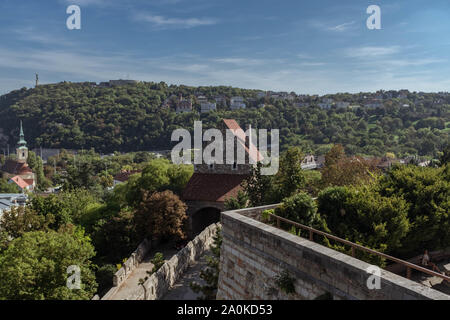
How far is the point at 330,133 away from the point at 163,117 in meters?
62.5

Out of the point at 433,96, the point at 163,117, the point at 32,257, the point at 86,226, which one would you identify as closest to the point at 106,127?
the point at 163,117

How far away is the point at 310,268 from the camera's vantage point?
6707 millimetres

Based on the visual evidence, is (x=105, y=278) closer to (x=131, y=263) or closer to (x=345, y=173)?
(x=131, y=263)

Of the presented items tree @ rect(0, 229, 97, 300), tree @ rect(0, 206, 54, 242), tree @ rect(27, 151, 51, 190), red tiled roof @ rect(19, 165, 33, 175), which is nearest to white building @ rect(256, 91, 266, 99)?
tree @ rect(27, 151, 51, 190)

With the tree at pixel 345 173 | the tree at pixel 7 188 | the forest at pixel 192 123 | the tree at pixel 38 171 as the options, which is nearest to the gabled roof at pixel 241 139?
the tree at pixel 345 173

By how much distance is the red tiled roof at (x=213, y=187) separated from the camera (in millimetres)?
25406

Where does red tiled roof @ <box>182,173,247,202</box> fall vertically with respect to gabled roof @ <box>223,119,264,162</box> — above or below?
below

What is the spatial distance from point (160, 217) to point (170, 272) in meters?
6.51

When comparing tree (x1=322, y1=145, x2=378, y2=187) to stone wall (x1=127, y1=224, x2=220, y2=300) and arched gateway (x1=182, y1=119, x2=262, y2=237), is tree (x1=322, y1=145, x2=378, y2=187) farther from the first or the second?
stone wall (x1=127, y1=224, x2=220, y2=300)

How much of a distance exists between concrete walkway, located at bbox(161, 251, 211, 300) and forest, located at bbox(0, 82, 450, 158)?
82688 mm

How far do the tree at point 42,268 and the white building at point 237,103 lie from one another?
138 m

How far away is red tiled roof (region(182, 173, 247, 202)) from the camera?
2541cm
